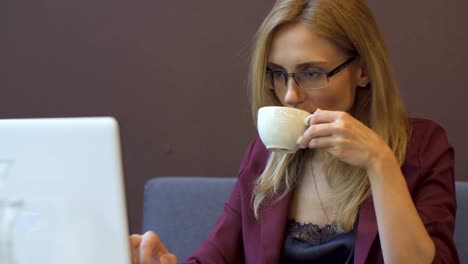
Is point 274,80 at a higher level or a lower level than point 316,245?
higher

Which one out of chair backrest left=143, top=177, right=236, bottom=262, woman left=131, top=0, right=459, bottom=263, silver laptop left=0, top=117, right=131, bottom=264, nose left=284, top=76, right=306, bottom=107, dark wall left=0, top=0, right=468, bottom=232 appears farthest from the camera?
dark wall left=0, top=0, right=468, bottom=232

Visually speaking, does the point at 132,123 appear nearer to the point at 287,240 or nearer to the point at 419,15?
the point at 287,240

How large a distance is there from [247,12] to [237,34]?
0.25ft

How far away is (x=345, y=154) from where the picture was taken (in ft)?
3.67

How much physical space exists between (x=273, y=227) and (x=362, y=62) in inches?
16.8

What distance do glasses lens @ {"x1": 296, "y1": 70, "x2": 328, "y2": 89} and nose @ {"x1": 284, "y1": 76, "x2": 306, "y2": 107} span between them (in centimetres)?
1

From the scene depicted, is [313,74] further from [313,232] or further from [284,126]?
[313,232]

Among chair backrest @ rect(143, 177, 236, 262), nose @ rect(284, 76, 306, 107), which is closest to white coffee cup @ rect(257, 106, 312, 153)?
nose @ rect(284, 76, 306, 107)

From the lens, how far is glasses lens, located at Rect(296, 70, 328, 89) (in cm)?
130

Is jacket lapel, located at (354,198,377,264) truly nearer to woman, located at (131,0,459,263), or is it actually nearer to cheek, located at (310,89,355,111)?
woman, located at (131,0,459,263)

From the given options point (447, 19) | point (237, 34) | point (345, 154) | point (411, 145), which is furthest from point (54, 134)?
point (447, 19)

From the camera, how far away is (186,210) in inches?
69.0

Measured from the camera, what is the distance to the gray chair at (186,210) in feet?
5.69

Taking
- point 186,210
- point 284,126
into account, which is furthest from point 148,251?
point 186,210
